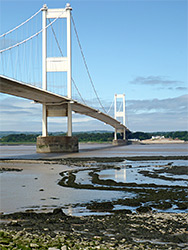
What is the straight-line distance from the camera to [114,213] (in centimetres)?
830

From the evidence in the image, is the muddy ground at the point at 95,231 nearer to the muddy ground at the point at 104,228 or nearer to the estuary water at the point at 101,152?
the muddy ground at the point at 104,228

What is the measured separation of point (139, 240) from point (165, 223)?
1.18 meters

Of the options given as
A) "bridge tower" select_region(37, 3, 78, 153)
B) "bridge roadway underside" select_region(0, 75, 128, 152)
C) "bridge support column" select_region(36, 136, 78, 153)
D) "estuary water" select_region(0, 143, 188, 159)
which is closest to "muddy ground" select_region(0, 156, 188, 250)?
"bridge roadway underside" select_region(0, 75, 128, 152)

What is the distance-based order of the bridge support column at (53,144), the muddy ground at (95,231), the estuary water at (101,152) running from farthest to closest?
the bridge support column at (53,144) < the estuary water at (101,152) < the muddy ground at (95,231)

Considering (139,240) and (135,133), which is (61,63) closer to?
(139,240)

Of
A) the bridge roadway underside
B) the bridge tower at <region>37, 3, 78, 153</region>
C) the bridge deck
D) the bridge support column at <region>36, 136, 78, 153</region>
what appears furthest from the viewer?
the bridge support column at <region>36, 136, 78, 153</region>

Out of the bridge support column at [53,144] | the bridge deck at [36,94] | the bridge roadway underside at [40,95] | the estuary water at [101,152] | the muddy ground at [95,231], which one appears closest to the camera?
the muddy ground at [95,231]

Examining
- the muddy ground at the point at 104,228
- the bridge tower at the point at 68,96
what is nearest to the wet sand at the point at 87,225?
the muddy ground at the point at 104,228

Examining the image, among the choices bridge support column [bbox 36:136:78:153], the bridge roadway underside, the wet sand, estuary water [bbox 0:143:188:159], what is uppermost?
the bridge roadway underside

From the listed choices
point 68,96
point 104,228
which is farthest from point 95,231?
point 68,96

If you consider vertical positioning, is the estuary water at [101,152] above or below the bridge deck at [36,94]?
below

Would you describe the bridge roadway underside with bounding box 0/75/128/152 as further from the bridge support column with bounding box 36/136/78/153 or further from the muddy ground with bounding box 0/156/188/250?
the muddy ground with bounding box 0/156/188/250

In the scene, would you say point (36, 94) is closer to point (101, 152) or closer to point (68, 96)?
point (68, 96)

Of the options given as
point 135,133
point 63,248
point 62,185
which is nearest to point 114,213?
point 63,248
